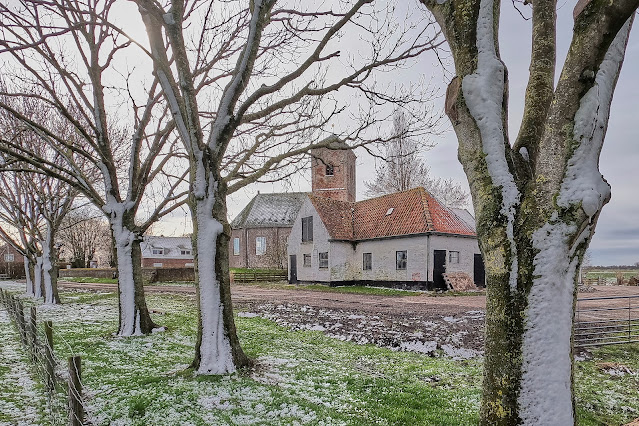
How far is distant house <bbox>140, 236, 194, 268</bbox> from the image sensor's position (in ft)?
213

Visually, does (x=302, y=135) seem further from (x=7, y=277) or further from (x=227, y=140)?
(x=7, y=277)

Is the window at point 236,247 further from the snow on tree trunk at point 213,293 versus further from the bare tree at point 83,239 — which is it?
the snow on tree trunk at point 213,293

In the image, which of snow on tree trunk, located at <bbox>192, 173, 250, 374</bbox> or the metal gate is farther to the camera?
the metal gate

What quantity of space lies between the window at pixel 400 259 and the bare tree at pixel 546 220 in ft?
74.9

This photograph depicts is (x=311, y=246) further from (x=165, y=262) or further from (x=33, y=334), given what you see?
(x=165, y=262)

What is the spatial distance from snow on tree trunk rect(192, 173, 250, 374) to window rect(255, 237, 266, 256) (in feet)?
143

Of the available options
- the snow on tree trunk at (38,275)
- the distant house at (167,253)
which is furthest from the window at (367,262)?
the distant house at (167,253)

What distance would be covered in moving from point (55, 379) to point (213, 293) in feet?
7.83

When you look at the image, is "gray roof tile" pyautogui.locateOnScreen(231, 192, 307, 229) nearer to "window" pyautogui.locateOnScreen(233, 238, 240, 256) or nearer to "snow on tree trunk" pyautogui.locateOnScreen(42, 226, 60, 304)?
"window" pyautogui.locateOnScreen(233, 238, 240, 256)

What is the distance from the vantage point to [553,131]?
10.5ft

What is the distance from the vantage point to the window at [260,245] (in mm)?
49872

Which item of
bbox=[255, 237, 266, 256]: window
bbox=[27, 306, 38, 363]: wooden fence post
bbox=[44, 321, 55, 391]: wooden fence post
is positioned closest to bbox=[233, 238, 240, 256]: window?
bbox=[255, 237, 266, 256]: window

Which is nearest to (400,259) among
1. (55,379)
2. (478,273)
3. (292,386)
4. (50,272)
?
(478,273)

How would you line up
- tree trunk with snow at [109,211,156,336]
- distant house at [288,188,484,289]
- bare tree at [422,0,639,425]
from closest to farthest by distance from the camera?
bare tree at [422,0,639,425], tree trunk with snow at [109,211,156,336], distant house at [288,188,484,289]
